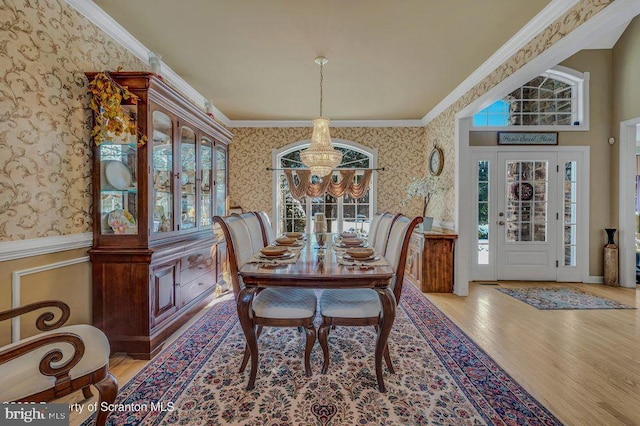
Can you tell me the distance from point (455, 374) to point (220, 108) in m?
4.53

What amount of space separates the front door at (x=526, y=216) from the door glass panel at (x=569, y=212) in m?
0.18

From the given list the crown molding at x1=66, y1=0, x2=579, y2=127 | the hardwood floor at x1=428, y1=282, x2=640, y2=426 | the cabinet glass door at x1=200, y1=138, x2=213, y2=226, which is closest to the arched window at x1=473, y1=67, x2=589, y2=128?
the crown molding at x1=66, y1=0, x2=579, y2=127

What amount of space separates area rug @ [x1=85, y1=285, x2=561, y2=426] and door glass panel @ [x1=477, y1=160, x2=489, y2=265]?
2.38 m

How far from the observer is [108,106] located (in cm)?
210

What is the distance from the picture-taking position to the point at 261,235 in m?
3.12

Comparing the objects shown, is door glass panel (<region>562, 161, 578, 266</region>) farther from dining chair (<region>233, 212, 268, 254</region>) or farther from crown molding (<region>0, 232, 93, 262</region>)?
crown molding (<region>0, 232, 93, 262</region>)

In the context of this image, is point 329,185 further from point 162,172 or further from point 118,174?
point 118,174

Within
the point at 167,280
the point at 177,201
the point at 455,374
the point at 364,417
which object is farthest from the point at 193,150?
the point at 455,374

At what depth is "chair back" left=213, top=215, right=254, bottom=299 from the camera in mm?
2049

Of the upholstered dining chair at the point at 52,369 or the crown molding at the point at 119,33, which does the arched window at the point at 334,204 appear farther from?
the upholstered dining chair at the point at 52,369

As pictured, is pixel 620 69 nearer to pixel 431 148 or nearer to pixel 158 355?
pixel 431 148

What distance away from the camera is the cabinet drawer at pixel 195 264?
275 cm

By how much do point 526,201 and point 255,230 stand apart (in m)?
4.14

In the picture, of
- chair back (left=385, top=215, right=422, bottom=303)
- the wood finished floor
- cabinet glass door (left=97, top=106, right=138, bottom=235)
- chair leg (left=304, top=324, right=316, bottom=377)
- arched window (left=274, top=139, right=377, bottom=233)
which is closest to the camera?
the wood finished floor
